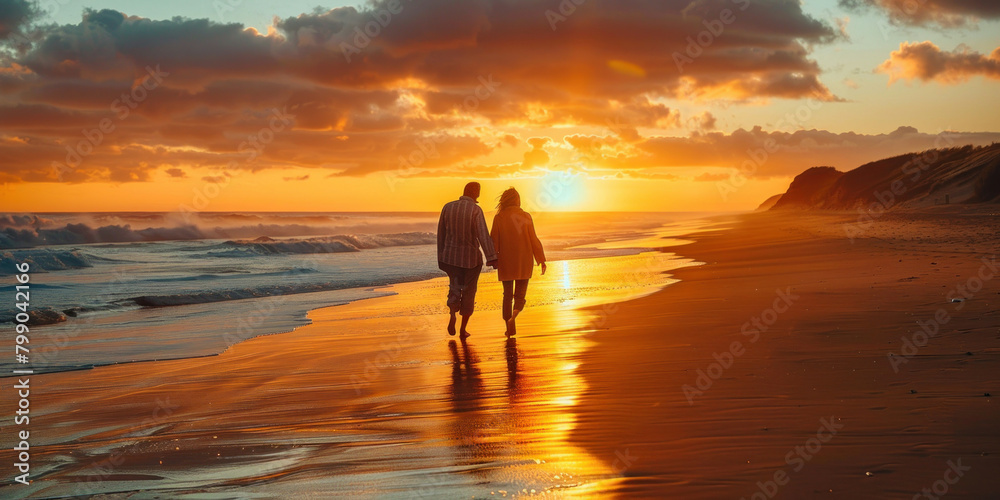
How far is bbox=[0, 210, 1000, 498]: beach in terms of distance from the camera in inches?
148

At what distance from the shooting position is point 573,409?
524cm

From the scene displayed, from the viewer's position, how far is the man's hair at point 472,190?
9.67 m

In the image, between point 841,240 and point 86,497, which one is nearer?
point 86,497

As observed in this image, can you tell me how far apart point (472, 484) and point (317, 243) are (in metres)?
37.8

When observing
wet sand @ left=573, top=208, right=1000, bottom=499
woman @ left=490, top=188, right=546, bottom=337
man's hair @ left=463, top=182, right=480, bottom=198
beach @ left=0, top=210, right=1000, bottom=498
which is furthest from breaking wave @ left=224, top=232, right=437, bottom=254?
wet sand @ left=573, top=208, right=1000, bottom=499

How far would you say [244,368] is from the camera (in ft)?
25.3

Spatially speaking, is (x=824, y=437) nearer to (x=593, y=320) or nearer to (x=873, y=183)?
(x=593, y=320)

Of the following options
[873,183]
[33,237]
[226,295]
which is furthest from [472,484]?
[873,183]

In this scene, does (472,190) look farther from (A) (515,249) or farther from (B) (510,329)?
(B) (510,329)

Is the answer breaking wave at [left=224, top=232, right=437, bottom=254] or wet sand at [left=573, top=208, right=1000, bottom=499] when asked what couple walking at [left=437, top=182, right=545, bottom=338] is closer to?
wet sand at [left=573, top=208, right=1000, bottom=499]

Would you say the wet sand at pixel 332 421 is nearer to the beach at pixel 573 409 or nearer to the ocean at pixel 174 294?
the beach at pixel 573 409

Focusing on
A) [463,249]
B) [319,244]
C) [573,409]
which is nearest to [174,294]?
[463,249]

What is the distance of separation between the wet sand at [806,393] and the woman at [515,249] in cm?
125

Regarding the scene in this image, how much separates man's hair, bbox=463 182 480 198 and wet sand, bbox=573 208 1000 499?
2.47m
